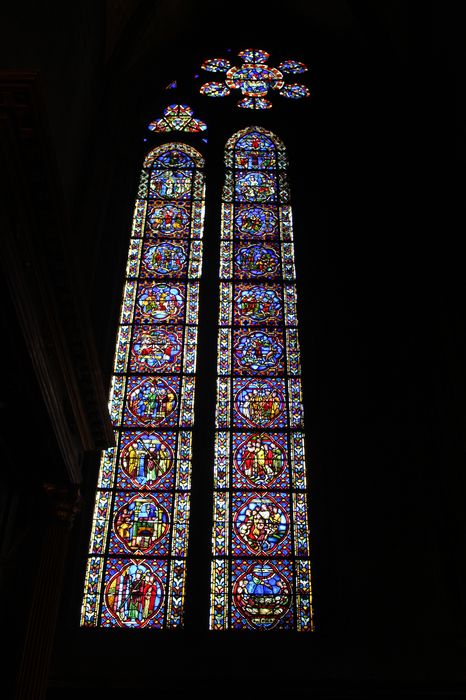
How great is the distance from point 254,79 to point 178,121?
4.66 feet

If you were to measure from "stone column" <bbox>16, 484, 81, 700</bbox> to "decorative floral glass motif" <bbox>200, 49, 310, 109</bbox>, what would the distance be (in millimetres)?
7089

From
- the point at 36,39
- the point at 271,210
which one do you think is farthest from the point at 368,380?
the point at 36,39

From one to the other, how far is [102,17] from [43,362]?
661 centimetres

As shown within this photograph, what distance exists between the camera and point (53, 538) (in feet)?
18.7

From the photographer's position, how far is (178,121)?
11086 mm

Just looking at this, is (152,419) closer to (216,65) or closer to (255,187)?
(255,187)

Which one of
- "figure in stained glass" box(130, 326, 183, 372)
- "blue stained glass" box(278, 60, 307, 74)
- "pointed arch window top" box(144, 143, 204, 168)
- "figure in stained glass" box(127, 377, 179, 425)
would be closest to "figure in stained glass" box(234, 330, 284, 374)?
"figure in stained glass" box(130, 326, 183, 372)

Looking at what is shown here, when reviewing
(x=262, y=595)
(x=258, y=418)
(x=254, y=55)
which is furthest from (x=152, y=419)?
(x=254, y=55)

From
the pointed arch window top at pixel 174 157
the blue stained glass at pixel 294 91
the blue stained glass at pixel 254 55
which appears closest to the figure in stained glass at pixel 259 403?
the pointed arch window top at pixel 174 157

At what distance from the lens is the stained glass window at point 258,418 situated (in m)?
7.35

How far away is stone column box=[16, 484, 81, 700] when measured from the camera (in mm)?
5250

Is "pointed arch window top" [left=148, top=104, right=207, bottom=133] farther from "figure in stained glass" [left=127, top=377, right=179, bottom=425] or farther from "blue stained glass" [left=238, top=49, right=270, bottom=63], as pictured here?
"figure in stained glass" [left=127, top=377, right=179, bottom=425]

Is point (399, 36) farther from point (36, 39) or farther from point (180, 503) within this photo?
point (180, 503)

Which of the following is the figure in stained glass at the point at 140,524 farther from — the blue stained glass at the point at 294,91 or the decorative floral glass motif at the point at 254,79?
the blue stained glass at the point at 294,91
